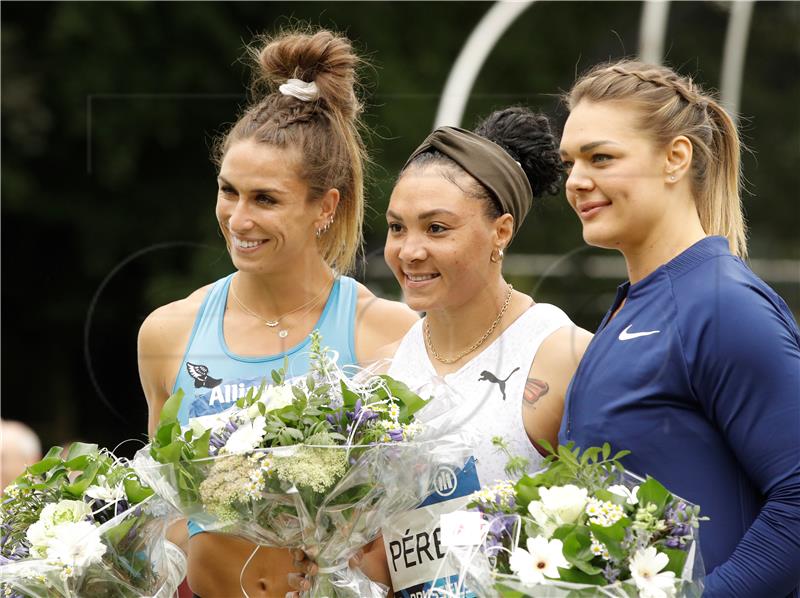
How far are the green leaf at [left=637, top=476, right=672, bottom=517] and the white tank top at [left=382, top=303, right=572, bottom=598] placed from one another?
0.50 m

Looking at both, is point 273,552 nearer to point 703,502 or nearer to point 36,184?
point 703,502

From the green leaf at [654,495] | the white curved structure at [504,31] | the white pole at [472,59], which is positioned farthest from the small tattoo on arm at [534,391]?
the white pole at [472,59]

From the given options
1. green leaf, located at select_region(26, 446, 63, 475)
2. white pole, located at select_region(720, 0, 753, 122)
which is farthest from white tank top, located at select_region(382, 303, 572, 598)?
white pole, located at select_region(720, 0, 753, 122)

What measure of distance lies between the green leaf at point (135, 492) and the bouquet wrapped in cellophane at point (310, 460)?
0.11 metres

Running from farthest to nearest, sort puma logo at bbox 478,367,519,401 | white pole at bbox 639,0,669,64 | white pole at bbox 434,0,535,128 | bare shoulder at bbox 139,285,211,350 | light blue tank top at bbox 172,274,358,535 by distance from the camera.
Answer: white pole at bbox 434,0,535,128
white pole at bbox 639,0,669,64
bare shoulder at bbox 139,285,211,350
light blue tank top at bbox 172,274,358,535
puma logo at bbox 478,367,519,401

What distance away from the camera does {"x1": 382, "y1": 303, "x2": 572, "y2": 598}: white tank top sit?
8.87 ft

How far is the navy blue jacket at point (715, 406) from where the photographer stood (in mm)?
2316

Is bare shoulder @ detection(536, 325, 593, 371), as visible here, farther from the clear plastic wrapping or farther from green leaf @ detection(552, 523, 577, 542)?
green leaf @ detection(552, 523, 577, 542)

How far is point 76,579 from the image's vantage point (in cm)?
252

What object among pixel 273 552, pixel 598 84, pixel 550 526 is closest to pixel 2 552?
pixel 273 552

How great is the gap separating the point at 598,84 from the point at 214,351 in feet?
4.16

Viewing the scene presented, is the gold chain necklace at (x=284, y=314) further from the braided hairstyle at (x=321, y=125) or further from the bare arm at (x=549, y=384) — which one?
the bare arm at (x=549, y=384)

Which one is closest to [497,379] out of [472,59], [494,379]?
[494,379]

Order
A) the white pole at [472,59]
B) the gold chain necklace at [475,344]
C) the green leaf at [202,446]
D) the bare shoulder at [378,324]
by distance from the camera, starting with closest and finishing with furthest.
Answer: the green leaf at [202,446] → the gold chain necklace at [475,344] → the bare shoulder at [378,324] → the white pole at [472,59]
